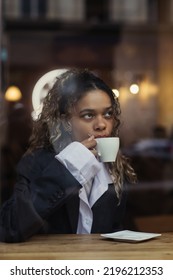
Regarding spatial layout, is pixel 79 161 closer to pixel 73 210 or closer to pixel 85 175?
pixel 85 175

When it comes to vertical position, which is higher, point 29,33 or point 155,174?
point 29,33

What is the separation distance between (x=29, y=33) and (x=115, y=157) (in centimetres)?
525

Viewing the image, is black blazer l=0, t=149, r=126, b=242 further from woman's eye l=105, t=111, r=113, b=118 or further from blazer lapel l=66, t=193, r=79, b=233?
woman's eye l=105, t=111, r=113, b=118

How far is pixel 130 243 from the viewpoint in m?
1.57

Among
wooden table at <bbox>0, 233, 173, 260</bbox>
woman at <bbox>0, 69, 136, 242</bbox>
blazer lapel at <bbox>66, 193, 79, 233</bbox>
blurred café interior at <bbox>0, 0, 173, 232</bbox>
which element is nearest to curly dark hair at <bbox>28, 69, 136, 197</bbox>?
woman at <bbox>0, 69, 136, 242</bbox>

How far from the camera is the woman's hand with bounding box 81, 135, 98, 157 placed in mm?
1656

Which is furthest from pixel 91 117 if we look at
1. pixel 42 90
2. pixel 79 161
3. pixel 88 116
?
pixel 42 90

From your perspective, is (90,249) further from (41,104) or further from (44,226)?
(41,104)

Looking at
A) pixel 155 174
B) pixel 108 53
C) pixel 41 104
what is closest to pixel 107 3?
pixel 108 53

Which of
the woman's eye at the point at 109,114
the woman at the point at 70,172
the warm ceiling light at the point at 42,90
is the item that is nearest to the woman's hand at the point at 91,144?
the woman at the point at 70,172

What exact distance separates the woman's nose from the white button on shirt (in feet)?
0.26

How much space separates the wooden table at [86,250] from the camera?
1.48 m

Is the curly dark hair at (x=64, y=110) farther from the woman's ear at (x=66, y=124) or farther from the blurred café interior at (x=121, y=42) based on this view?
the blurred café interior at (x=121, y=42)
